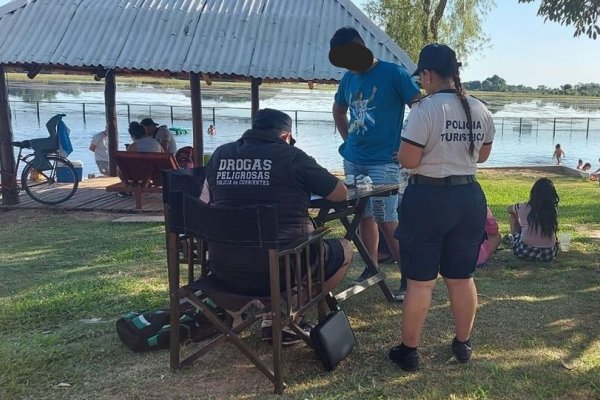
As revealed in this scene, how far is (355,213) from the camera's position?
147 inches

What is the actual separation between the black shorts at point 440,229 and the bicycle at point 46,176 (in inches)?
257

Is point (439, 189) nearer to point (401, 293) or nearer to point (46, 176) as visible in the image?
point (401, 293)

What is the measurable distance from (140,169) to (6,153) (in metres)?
1.95

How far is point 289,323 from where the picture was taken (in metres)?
2.81

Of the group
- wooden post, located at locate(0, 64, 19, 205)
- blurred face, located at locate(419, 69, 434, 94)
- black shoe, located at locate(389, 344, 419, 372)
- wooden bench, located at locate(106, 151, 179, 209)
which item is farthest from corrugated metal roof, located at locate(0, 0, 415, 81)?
black shoe, located at locate(389, 344, 419, 372)

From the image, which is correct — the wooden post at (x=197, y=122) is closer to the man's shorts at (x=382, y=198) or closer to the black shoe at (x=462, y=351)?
the man's shorts at (x=382, y=198)

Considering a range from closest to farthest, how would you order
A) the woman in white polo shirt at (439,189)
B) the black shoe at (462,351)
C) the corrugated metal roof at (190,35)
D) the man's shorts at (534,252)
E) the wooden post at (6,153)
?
the woman in white polo shirt at (439,189)
the black shoe at (462,351)
the man's shorts at (534,252)
the corrugated metal roof at (190,35)
the wooden post at (6,153)

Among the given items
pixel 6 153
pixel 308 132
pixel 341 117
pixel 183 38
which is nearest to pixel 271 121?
pixel 341 117

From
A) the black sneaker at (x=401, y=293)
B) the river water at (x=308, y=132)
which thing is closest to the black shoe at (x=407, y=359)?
the black sneaker at (x=401, y=293)

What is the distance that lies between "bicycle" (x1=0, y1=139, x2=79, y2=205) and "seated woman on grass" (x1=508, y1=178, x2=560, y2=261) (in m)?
6.05

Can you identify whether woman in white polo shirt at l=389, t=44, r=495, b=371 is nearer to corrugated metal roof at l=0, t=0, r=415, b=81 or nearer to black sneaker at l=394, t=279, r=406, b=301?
black sneaker at l=394, t=279, r=406, b=301

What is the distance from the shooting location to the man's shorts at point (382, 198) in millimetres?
3926

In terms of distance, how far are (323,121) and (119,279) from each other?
1075 inches

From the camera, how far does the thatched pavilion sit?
769 cm
